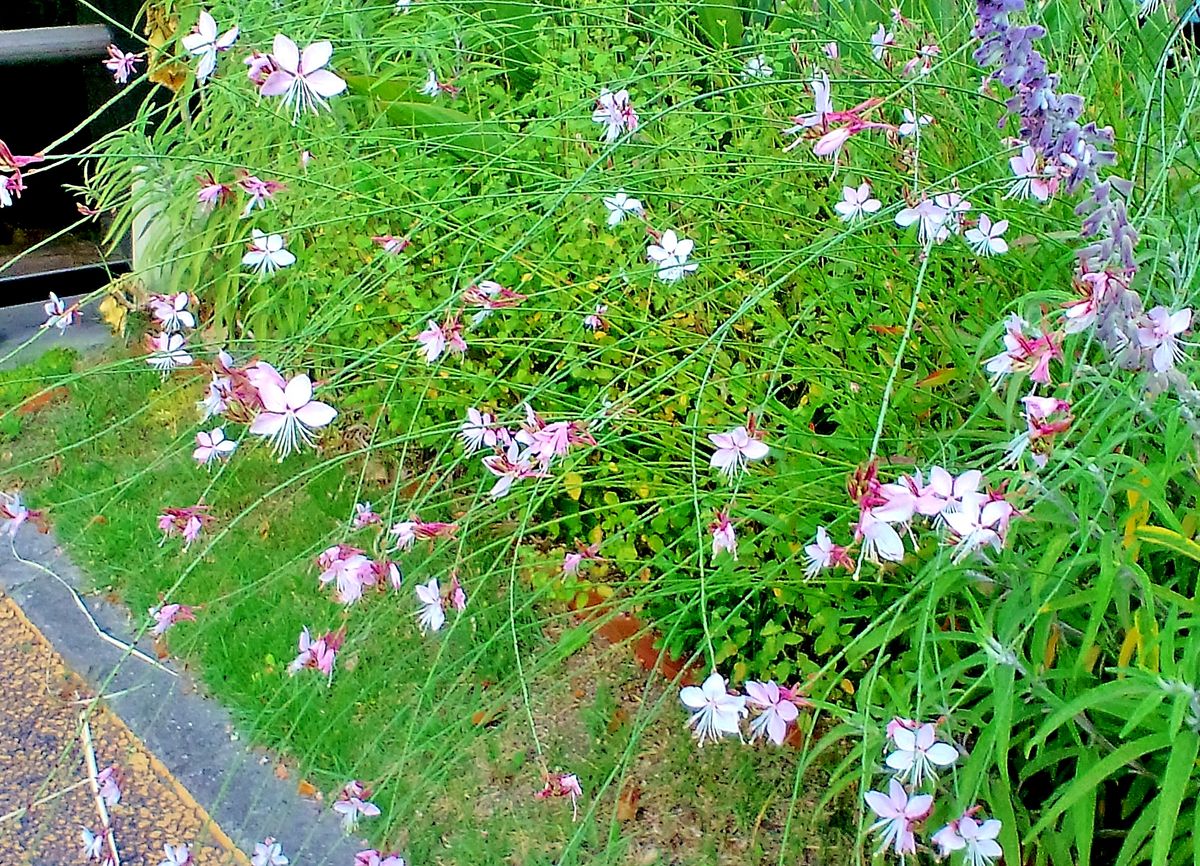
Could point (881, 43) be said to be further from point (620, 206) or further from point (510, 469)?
point (510, 469)

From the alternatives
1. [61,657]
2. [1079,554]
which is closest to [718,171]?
[1079,554]

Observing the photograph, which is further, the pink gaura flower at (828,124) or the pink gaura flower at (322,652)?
the pink gaura flower at (322,652)

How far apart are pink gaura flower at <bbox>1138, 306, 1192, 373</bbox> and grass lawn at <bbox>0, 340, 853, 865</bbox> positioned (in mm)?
712

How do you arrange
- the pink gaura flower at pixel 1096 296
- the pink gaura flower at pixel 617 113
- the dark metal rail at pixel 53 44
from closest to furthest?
1. the pink gaura flower at pixel 1096 296
2. the pink gaura flower at pixel 617 113
3. the dark metal rail at pixel 53 44

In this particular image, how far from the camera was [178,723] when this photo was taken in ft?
7.17

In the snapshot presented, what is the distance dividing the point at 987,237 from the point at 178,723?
181 cm

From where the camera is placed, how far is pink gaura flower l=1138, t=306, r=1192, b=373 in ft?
3.12

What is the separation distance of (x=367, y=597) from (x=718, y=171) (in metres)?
1.11

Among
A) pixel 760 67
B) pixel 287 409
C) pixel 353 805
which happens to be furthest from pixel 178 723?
pixel 760 67

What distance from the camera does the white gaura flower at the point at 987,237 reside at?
Result: 1.49 meters

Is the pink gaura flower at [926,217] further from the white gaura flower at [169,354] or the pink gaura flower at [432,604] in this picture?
the white gaura flower at [169,354]

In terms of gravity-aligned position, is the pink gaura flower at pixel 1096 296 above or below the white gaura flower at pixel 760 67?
above

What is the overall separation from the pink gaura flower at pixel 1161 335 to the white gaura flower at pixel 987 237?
51 cm

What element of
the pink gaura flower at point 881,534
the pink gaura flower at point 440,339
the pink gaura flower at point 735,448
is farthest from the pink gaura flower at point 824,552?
the pink gaura flower at point 440,339
